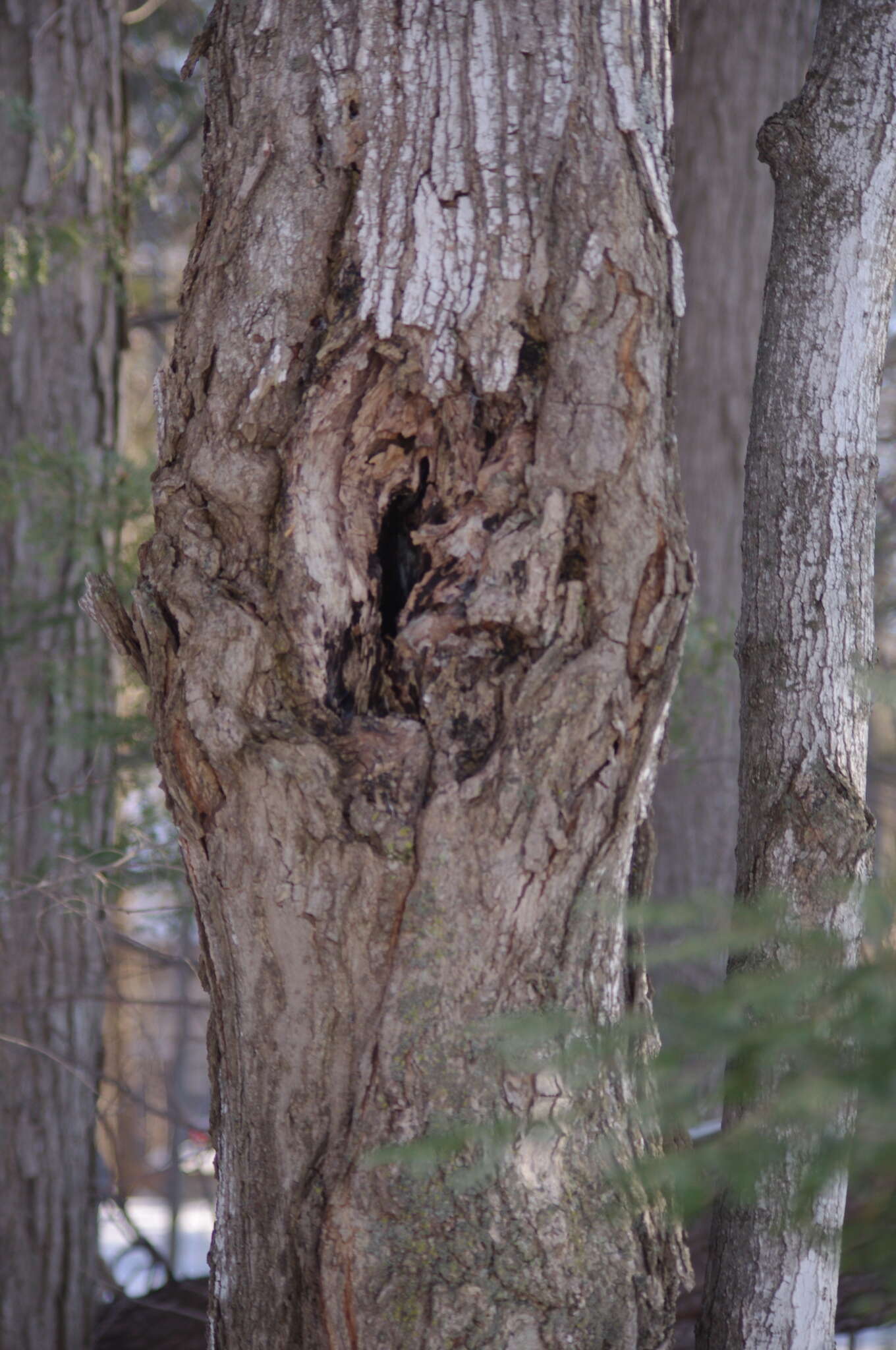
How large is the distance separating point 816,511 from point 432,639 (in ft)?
2.92

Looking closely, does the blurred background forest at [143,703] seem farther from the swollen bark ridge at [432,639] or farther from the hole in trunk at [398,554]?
the hole in trunk at [398,554]

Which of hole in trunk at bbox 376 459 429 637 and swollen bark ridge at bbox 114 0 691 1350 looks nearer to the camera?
swollen bark ridge at bbox 114 0 691 1350

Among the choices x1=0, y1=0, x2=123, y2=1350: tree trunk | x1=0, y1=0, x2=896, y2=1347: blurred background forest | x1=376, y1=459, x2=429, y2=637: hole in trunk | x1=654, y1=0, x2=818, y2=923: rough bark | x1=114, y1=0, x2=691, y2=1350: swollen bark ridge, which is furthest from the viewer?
x1=654, y1=0, x2=818, y2=923: rough bark

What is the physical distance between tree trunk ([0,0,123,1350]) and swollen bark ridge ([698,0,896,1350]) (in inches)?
99.7

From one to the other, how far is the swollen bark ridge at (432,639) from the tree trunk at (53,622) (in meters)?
2.03

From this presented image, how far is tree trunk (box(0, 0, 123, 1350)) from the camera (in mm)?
3865

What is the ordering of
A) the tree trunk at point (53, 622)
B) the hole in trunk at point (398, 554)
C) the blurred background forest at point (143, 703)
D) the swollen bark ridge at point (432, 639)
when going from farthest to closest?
the tree trunk at point (53, 622), the blurred background forest at point (143, 703), the hole in trunk at point (398, 554), the swollen bark ridge at point (432, 639)

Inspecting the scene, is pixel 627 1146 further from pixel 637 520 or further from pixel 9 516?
pixel 9 516

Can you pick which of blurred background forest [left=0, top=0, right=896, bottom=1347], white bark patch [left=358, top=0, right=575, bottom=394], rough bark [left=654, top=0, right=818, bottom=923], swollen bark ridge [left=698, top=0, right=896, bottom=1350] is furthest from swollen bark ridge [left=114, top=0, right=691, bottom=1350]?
rough bark [left=654, top=0, right=818, bottom=923]

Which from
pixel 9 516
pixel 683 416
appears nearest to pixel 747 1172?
pixel 9 516

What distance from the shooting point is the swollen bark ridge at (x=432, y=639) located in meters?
1.81

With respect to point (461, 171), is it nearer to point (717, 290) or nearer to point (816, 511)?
point (816, 511)

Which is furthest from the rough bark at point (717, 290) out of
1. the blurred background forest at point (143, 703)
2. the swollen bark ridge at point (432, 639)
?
the swollen bark ridge at point (432, 639)

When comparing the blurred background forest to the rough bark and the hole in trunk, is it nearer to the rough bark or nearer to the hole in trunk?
the rough bark
